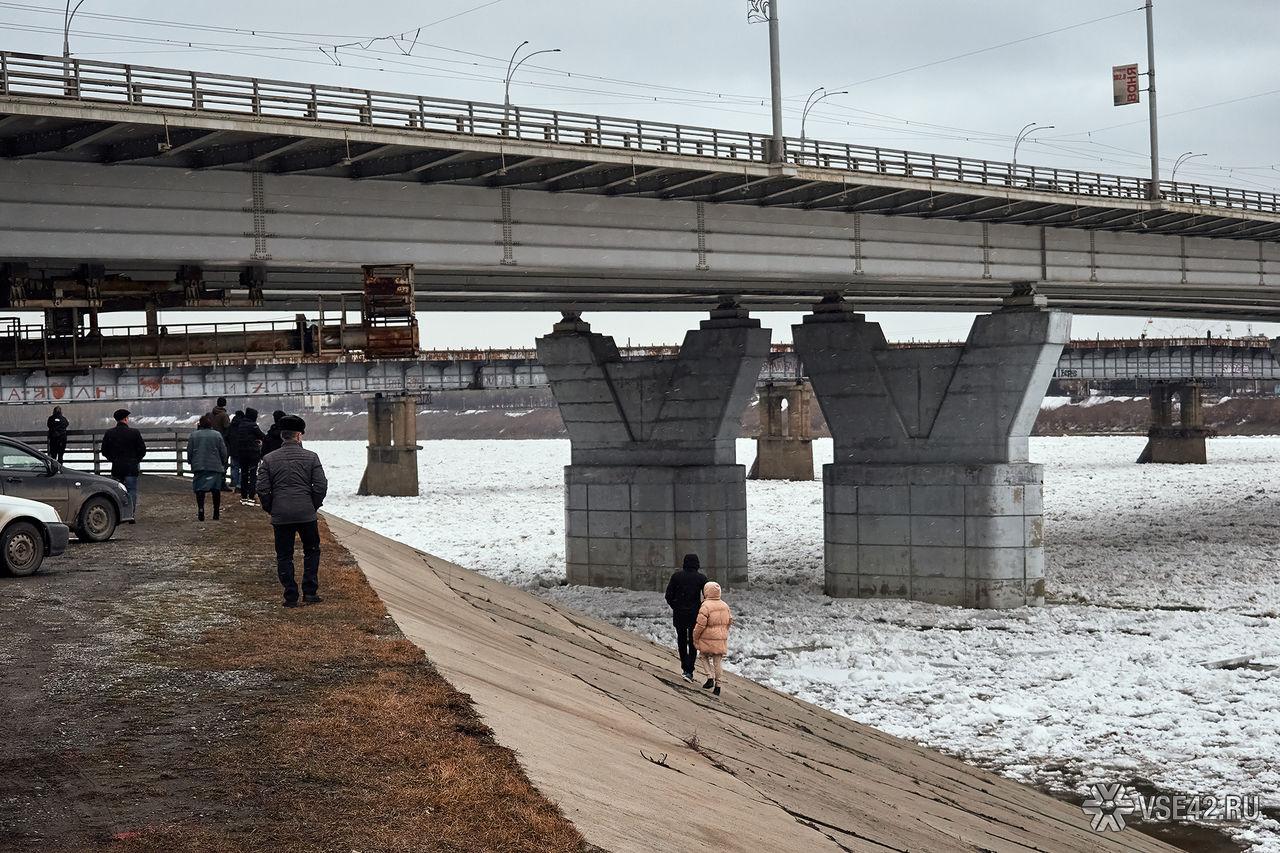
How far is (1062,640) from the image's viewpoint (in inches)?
1010

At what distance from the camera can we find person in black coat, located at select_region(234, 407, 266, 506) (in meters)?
25.2

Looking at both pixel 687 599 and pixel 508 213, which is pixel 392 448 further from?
pixel 687 599

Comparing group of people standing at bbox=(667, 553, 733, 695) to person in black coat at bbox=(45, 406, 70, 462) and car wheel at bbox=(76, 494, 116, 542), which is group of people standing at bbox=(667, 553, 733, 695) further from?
person in black coat at bbox=(45, 406, 70, 462)

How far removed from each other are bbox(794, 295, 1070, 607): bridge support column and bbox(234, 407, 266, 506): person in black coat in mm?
14556

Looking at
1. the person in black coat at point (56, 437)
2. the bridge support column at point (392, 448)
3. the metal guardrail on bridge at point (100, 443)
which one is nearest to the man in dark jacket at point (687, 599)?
the metal guardrail on bridge at point (100, 443)

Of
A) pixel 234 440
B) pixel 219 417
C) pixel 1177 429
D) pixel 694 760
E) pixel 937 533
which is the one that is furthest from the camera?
pixel 1177 429

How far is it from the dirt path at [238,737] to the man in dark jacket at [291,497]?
53 centimetres

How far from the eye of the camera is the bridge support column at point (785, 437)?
80.4 metres

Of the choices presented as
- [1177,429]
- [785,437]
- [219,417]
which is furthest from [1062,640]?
[1177,429]

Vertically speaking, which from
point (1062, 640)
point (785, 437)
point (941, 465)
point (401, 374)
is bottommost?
point (1062, 640)

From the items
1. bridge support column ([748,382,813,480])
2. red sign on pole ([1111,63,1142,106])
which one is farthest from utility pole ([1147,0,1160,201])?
bridge support column ([748,382,813,480])

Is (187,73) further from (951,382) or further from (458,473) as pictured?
(458,473)

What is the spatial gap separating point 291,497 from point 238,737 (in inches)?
217

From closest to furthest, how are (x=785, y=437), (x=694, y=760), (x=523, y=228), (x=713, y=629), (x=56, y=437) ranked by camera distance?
(x=694, y=760), (x=713, y=629), (x=523, y=228), (x=56, y=437), (x=785, y=437)
